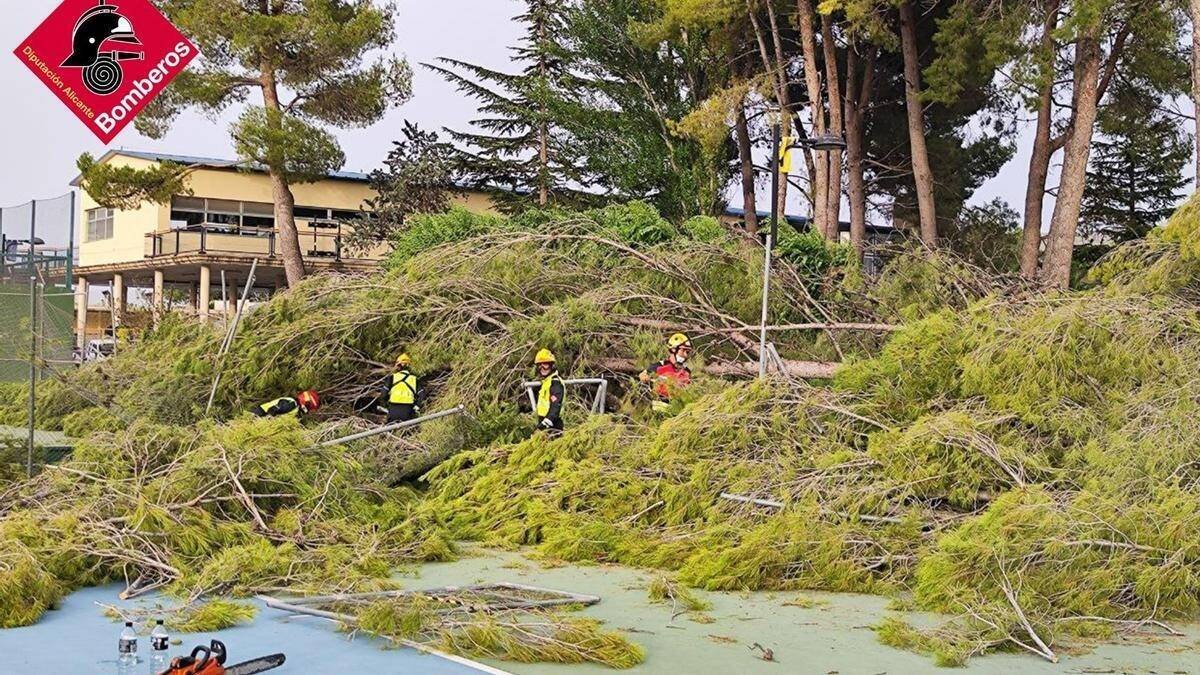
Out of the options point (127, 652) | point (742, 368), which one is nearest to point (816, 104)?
point (742, 368)

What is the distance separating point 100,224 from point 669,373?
27921mm

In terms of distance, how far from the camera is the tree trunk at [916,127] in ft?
74.4

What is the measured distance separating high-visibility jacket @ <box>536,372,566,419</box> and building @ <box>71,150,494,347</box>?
17.5 metres

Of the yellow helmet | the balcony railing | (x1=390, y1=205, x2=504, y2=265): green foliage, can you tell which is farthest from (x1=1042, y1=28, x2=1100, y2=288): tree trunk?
the balcony railing

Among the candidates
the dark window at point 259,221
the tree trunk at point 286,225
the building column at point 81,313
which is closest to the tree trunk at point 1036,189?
the tree trunk at point 286,225

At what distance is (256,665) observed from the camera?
5523 millimetres

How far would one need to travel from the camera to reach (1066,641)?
22.1 ft

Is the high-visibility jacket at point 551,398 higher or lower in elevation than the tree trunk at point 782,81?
lower

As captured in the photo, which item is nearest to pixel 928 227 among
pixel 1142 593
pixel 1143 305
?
pixel 1143 305

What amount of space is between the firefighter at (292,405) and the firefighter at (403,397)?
0.78m

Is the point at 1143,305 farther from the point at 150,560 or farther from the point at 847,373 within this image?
the point at 150,560

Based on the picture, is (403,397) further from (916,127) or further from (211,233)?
(211,233)

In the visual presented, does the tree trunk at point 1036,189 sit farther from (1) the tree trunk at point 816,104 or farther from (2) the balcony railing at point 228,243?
(2) the balcony railing at point 228,243

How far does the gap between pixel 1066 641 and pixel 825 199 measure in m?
17.8
